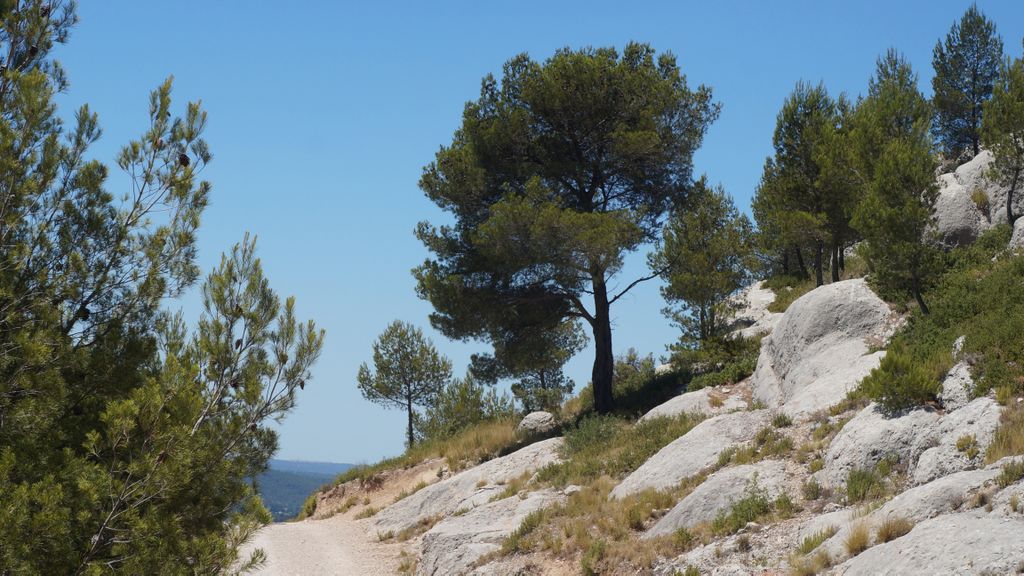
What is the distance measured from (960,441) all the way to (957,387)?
1831mm

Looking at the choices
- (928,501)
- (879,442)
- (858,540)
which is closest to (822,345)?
(879,442)

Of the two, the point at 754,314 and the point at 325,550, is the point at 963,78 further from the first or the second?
the point at 325,550

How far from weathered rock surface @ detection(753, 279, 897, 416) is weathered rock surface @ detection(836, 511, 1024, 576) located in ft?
22.0

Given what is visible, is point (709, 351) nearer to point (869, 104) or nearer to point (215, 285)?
point (869, 104)

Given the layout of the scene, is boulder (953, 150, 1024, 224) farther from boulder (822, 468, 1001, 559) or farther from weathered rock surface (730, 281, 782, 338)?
boulder (822, 468, 1001, 559)

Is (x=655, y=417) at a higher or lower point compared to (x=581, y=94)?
lower

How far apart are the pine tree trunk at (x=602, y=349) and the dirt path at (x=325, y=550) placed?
27.0 feet

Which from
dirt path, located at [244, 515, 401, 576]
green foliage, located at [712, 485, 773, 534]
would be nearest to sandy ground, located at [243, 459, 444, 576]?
dirt path, located at [244, 515, 401, 576]

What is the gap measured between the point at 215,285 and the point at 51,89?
105 inches

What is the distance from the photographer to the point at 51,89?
26.3 ft

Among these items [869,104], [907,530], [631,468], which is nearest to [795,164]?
[869,104]

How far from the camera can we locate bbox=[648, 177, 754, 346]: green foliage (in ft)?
80.7

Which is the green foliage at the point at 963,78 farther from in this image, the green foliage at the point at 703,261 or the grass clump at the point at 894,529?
the grass clump at the point at 894,529

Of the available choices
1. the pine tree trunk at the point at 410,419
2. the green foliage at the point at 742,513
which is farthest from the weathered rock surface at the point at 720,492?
the pine tree trunk at the point at 410,419
